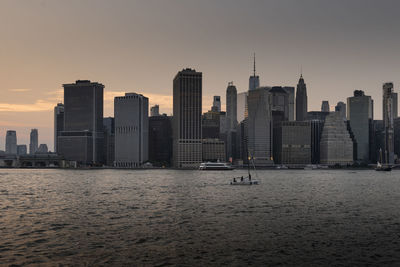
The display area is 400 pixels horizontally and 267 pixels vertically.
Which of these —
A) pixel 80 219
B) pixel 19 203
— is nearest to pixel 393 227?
pixel 80 219

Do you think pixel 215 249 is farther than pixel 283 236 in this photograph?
No

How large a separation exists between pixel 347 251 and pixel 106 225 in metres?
39.3

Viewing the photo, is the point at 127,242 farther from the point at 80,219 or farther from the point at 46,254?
the point at 80,219

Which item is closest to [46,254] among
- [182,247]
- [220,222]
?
[182,247]

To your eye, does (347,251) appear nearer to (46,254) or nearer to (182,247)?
(182,247)

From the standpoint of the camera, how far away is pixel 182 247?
192ft

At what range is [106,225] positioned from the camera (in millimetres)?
75562

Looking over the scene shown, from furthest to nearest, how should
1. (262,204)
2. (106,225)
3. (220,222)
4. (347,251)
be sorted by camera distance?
1. (262,204)
2. (220,222)
3. (106,225)
4. (347,251)

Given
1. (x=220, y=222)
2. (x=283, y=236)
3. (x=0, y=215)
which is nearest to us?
(x=283, y=236)

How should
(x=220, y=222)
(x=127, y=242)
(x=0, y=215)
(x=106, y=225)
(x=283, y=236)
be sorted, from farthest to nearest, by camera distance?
(x=0, y=215) < (x=220, y=222) < (x=106, y=225) < (x=283, y=236) < (x=127, y=242)

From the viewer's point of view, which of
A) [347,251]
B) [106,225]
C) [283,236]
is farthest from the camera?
[106,225]

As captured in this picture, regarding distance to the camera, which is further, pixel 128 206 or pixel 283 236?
pixel 128 206

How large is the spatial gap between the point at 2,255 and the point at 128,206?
177 feet

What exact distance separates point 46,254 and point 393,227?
183 feet
